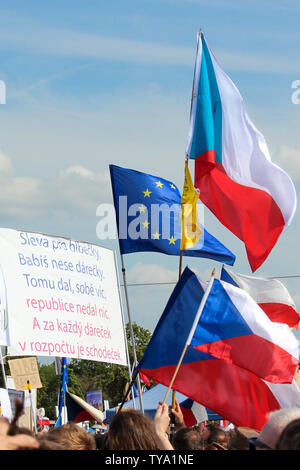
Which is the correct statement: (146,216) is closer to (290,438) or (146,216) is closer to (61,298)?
(61,298)

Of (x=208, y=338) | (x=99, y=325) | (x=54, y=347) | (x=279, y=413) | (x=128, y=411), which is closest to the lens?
(x=279, y=413)

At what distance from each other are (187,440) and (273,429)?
Result: 2.89 metres

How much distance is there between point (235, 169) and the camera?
1013 cm

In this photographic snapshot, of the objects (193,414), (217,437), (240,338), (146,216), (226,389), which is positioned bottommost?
(193,414)

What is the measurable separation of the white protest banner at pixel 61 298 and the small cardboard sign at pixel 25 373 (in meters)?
1.82

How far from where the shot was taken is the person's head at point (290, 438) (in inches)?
106

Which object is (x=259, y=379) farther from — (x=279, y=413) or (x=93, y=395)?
(x=93, y=395)

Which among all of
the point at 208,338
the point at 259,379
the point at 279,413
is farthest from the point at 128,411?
the point at 259,379

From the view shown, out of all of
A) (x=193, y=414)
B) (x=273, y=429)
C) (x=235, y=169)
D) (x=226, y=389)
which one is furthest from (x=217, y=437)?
(x=193, y=414)

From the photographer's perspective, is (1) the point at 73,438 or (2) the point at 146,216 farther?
(2) the point at 146,216

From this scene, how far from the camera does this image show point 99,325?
1217 cm

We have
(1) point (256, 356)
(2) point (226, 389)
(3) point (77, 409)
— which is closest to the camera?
(1) point (256, 356)

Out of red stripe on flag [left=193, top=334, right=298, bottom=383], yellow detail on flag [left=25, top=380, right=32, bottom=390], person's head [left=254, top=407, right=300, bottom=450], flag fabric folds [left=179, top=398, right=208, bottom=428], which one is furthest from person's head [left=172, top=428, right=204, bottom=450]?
yellow detail on flag [left=25, top=380, right=32, bottom=390]

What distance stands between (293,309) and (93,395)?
1377 centimetres
